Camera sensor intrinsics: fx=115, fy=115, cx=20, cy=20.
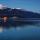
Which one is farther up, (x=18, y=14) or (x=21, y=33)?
(x=18, y=14)

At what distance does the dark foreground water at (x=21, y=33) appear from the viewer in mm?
2068

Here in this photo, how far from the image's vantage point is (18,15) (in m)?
2.11

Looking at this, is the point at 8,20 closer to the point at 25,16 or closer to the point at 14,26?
the point at 14,26

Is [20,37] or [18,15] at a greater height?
[18,15]

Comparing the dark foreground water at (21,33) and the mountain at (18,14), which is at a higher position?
the mountain at (18,14)

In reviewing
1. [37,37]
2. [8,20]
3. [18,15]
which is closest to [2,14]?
[8,20]

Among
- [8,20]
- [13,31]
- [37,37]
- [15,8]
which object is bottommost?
[37,37]

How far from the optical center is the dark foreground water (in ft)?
6.79

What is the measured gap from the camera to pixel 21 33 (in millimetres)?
2098

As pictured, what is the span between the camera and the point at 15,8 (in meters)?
2.08

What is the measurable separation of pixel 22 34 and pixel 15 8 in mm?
491

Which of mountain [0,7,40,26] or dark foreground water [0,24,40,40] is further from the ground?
mountain [0,7,40,26]

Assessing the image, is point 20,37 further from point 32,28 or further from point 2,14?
point 2,14

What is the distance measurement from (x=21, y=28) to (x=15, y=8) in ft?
1.25
